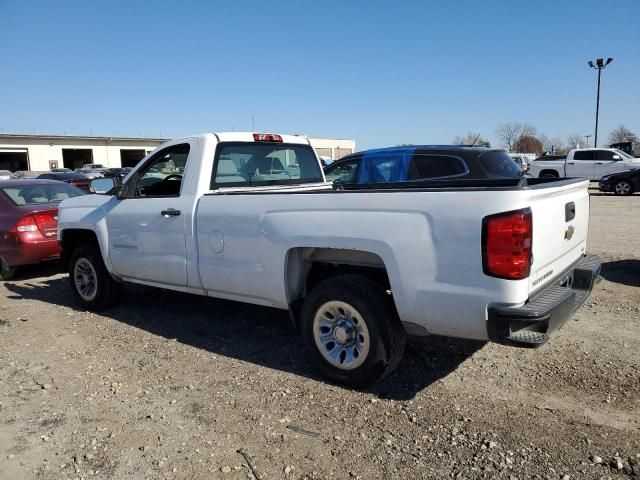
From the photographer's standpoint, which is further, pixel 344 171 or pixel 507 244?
pixel 344 171

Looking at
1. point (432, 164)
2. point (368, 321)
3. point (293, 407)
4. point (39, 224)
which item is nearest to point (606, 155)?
point (432, 164)

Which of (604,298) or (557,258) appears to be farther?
(604,298)

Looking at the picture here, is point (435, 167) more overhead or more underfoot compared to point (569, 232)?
more overhead

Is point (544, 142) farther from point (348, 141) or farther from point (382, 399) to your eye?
point (382, 399)

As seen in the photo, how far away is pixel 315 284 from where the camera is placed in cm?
448

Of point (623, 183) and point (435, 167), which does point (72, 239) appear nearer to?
point (435, 167)

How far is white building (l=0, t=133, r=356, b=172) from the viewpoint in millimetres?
62875

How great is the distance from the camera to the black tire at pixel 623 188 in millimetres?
20469

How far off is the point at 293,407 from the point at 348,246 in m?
1.21

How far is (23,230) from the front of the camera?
25.6 ft

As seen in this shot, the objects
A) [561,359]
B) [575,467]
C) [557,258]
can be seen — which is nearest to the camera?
[575,467]

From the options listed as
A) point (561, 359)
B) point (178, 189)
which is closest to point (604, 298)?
point (561, 359)

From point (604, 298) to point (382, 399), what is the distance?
357 cm

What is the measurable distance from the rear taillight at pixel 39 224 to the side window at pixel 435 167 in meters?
5.74
